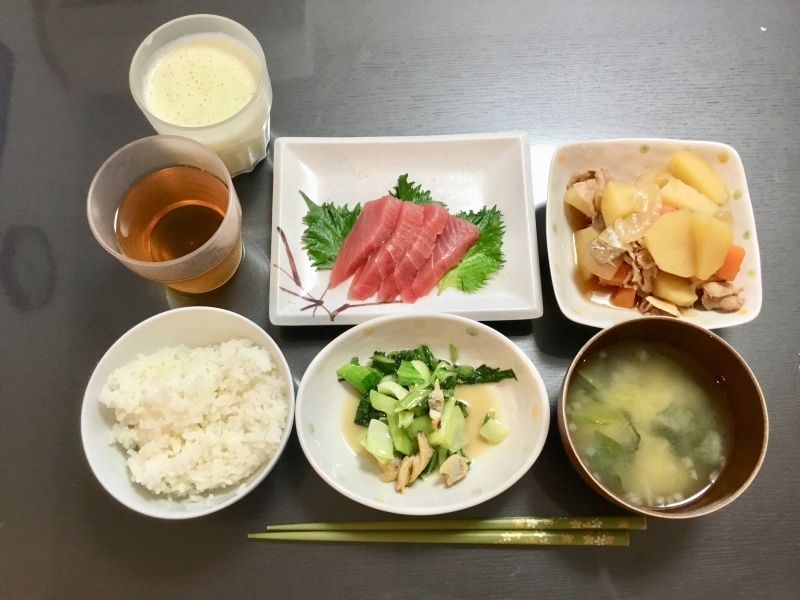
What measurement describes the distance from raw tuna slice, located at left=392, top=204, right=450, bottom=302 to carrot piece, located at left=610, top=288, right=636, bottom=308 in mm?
555

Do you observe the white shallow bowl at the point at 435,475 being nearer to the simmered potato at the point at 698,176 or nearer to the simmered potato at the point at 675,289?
the simmered potato at the point at 675,289

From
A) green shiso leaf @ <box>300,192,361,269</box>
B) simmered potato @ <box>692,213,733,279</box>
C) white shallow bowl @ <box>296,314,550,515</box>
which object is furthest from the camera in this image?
green shiso leaf @ <box>300,192,361,269</box>

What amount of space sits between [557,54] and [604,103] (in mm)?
265

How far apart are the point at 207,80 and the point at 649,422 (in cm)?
162

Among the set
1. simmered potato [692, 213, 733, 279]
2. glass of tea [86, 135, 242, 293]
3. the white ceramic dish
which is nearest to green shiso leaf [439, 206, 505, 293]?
the white ceramic dish

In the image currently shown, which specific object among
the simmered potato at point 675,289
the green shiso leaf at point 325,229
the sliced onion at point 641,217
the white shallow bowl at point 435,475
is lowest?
the white shallow bowl at point 435,475

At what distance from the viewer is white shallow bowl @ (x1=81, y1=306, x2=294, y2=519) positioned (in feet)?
4.50

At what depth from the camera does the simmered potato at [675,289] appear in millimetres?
1623

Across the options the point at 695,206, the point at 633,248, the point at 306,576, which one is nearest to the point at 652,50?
the point at 695,206

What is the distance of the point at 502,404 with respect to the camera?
5.30 feet

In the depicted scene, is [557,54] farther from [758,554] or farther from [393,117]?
[758,554]

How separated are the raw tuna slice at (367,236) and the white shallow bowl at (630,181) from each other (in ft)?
1.56

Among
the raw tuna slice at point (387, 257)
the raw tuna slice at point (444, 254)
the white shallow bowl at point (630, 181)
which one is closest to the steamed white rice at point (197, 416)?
the raw tuna slice at point (387, 257)

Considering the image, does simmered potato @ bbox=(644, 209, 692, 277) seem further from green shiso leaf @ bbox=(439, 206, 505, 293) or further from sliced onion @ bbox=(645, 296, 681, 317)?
green shiso leaf @ bbox=(439, 206, 505, 293)
